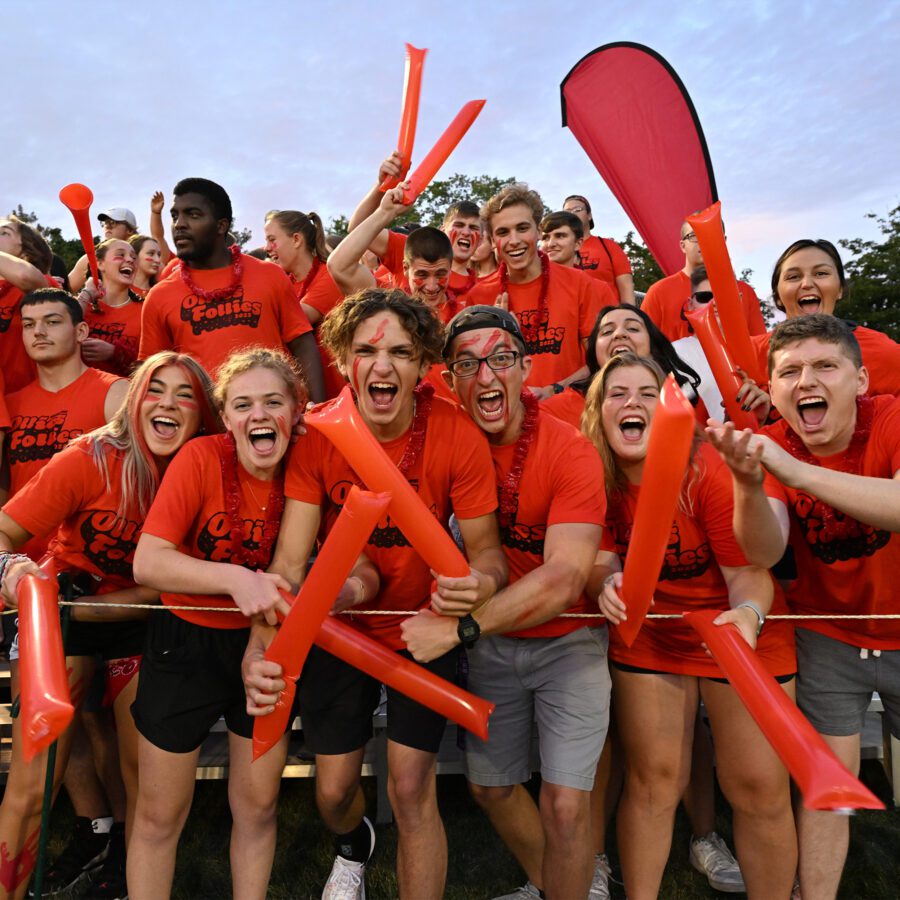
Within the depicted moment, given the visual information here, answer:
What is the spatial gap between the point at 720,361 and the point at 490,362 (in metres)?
1.15

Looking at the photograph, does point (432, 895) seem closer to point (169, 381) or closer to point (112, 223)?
point (169, 381)

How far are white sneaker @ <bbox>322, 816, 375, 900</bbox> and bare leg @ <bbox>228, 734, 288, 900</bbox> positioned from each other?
52 centimetres

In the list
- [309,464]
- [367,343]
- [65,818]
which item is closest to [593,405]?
[367,343]

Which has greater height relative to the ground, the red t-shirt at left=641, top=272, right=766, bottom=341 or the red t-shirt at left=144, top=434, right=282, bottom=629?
the red t-shirt at left=641, top=272, right=766, bottom=341

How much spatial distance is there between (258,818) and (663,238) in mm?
5432

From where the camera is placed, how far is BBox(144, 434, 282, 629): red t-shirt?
2861mm

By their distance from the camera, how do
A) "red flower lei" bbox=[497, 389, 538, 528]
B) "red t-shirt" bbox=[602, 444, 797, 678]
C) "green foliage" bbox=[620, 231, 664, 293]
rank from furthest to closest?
"green foliage" bbox=[620, 231, 664, 293] → "red flower lei" bbox=[497, 389, 538, 528] → "red t-shirt" bbox=[602, 444, 797, 678]

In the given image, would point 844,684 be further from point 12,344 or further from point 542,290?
point 12,344

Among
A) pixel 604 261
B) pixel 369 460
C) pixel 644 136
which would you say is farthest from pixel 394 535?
pixel 644 136

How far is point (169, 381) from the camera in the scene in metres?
3.24

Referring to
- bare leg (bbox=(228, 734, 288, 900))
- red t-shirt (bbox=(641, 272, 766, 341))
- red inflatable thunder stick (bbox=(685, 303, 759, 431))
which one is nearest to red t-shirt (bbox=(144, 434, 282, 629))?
bare leg (bbox=(228, 734, 288, 900))

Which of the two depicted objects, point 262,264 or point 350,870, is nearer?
point 350,870

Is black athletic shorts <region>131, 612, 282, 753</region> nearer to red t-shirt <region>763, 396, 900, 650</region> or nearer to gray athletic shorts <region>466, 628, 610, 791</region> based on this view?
gray athletic shorts <region>466, 628, 610, 791</region>

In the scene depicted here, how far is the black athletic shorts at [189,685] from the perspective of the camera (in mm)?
2857
